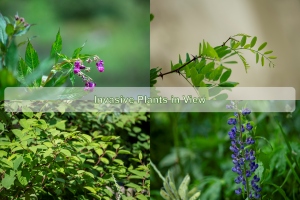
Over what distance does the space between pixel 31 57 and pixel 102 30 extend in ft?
0.73

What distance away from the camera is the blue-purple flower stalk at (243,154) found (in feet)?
4.15

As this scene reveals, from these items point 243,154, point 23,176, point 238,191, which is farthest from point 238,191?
point 23,176

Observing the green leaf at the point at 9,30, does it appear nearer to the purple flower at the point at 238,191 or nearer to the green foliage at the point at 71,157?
the green foliage at the point at 71,157

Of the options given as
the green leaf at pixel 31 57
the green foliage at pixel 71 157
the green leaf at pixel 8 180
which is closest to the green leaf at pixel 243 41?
the green foliage at pixel 71 157

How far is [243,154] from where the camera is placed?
4.16 feet

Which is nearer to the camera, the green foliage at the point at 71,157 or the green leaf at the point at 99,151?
the green foliage at the point at 71,157

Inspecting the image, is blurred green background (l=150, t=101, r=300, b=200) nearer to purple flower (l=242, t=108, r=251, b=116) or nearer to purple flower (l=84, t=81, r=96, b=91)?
purple flower (l=242, t=108, r=251, b=116)

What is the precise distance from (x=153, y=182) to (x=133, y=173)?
12cm

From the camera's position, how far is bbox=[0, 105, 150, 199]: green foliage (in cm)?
121

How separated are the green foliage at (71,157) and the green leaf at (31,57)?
0.44 ft

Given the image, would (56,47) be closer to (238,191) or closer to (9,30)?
(9,30)

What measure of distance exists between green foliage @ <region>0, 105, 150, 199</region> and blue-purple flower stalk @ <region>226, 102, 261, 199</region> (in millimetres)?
265

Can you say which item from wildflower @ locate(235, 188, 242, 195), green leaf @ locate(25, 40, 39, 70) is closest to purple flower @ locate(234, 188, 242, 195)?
wildflower @ locate(235, 188, 242, 195)

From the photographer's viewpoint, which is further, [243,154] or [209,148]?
[209,148]
